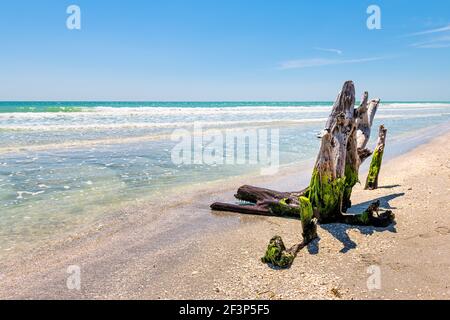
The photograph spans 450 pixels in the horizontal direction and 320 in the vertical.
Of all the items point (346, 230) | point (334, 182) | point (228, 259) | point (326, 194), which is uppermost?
point (334, 182)

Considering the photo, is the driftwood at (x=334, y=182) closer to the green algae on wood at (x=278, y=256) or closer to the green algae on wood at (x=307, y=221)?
the green algae on wood at (x=307, y=221)

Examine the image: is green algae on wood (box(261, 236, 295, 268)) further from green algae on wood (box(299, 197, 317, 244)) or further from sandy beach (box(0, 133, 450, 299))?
green algae on wood (box(299, 197, 317, 244))

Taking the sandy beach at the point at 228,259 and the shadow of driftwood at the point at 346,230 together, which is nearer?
the sandy beach at the point at 228,259

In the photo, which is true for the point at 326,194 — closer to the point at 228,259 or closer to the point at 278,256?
the point at 278,256

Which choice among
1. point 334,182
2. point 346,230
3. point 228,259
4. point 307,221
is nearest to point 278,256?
point 228,259

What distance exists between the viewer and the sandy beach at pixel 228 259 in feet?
14.2

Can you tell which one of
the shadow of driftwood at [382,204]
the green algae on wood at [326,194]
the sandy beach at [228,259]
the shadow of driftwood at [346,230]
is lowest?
the sandy beach at [228,259]

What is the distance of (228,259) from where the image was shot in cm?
526

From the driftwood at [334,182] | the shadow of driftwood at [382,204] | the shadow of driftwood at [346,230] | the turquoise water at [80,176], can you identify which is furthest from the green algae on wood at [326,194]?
the turquoise water at [80,176]

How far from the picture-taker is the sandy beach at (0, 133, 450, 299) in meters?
4.34

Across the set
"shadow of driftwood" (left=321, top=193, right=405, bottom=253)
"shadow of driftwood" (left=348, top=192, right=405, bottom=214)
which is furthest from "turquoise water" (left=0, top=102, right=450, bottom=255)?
"shadow of driftwood" (left=321, top=193, right=405, bottom=253)
